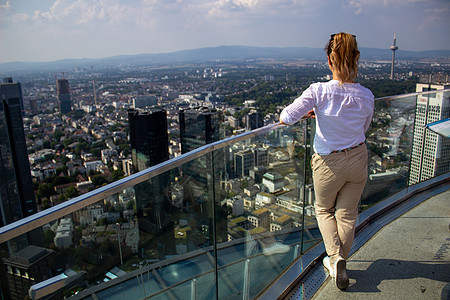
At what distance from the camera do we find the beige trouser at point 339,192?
1.78 m

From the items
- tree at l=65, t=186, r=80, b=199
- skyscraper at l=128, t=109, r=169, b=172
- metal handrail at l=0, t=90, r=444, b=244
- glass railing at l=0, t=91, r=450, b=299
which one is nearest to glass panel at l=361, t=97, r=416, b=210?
glass railing at l=0, t=91, r=450, b=299

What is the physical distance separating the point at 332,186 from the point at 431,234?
128cm

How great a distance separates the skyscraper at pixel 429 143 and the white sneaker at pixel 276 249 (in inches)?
75.3

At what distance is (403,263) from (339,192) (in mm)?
739

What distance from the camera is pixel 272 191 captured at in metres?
2.12

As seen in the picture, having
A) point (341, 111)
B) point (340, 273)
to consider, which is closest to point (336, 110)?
point (341, 111)

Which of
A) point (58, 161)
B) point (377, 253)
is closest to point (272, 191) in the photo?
point (377, 253)

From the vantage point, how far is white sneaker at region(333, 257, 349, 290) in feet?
6.16

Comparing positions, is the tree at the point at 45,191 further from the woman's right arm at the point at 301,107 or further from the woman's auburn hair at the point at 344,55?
the woman's auburn hair at the point at 344,55

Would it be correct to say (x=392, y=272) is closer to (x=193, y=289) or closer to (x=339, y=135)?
(x=339, y=135)

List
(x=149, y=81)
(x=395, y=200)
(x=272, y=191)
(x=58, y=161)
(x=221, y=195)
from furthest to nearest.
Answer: (x=149, y=81), (x=58, y=161), (x=395, y=200), (x=272, y=191), (x=221, y=195)

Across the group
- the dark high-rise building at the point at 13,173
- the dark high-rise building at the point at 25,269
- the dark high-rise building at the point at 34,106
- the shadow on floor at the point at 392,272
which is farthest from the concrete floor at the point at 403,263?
the dark high-rise building at the point at 34,106

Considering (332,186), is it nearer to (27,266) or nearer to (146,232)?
(146,232)

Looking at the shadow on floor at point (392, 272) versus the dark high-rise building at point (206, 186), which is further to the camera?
the shadow on floor at point (392, 272)
